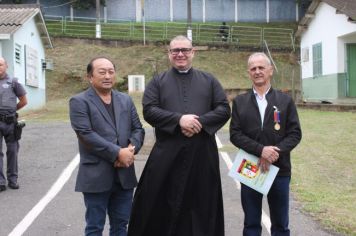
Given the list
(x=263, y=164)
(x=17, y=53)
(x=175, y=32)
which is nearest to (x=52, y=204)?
(x=263, y=164)

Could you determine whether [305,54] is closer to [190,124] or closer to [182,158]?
[182,158]

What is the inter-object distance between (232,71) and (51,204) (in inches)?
937

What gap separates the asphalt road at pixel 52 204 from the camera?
221 inches

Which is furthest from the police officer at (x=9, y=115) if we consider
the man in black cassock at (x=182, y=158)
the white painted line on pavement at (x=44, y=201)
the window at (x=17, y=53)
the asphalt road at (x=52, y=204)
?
the window at (x=17, y=53)

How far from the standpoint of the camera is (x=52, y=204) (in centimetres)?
661

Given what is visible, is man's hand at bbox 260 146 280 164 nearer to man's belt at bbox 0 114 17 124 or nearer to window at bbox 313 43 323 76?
man's belt at bbox 0 114 17 124

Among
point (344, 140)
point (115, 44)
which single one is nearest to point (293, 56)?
point (115, 44)

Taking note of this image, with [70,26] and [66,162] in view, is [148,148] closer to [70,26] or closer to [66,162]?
[66,162]

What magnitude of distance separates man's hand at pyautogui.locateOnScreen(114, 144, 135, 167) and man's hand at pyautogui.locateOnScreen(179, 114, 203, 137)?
0.47 m

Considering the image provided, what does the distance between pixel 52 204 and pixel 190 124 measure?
10.4 feet

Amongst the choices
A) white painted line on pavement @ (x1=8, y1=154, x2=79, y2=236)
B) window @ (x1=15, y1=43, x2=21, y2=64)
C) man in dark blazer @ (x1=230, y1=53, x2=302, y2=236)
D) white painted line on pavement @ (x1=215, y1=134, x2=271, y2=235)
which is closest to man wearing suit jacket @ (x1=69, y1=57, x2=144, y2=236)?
man in dark blazer @ (x1=230, y1=53, x2=302, y2=236)

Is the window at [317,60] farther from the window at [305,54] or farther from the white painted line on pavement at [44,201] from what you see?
the white painted line on pavement at [44,201]

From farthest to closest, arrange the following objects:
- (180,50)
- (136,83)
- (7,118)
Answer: (136,83), (7,118), (180,50)

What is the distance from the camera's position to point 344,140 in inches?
456
